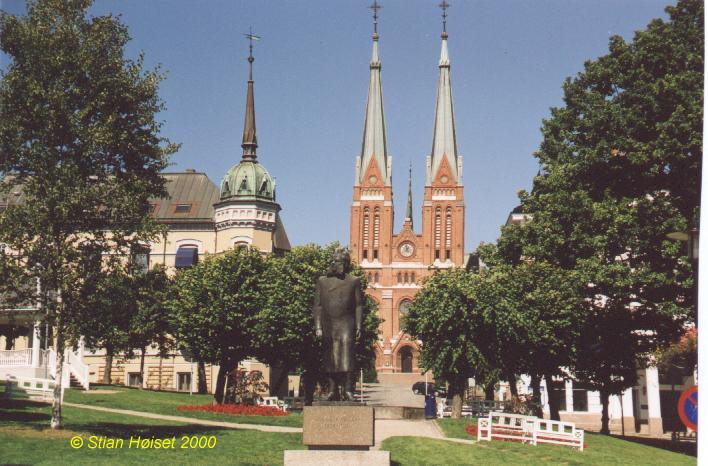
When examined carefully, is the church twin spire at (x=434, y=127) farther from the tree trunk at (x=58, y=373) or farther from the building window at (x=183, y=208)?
the tree trunk at (x=58, y=373)

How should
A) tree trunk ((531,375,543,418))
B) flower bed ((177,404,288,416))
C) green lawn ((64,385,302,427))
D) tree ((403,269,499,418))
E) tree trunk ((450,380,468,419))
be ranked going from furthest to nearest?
tree trunk ((450,380,468,419)) → tree trunk ((531,375,543,418)) → tree ((403,269,499,418)) → flower bed ((177,404,288,416)) → green lawn ((64,385,302,427))

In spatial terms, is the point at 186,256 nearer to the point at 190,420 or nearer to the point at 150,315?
the point at 150,315

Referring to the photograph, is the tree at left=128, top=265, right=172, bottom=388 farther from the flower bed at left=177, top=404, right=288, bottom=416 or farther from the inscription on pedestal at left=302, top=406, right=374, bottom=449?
the inscription on pedestal at left=302, top=406, right=374, bottom=449

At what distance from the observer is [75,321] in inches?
891

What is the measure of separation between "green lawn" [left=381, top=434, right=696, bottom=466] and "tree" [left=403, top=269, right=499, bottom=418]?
29.4 feet

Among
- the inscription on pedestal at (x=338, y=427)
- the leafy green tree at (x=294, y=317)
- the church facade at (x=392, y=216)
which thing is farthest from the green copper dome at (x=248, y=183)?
the church facade at (x=392, y=216)

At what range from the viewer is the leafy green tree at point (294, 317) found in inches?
1617

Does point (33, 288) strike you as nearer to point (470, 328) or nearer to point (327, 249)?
point (470, 328)

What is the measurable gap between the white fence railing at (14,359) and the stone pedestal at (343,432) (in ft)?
96.1

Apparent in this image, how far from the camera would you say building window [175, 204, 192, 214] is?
6338 centimetres

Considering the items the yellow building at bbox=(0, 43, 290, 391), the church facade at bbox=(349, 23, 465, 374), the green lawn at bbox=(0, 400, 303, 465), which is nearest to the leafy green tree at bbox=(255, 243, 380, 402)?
the green lawn at bbox=(0, 400, 303, 465)

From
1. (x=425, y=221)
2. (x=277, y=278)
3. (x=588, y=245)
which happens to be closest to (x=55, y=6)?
(x=588, y=245)

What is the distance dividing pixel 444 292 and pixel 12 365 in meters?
21.5

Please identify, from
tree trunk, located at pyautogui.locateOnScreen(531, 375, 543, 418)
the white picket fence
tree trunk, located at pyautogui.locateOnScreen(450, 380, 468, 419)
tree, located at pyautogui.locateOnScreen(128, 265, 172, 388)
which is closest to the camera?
tree, located at pyautogui.locateOnScreen(128, 265, 172, 388)
